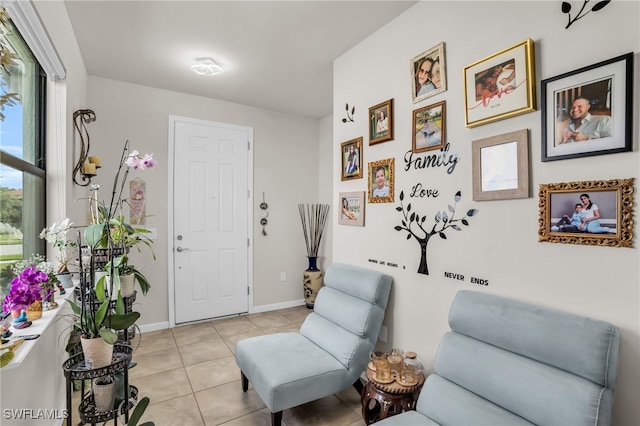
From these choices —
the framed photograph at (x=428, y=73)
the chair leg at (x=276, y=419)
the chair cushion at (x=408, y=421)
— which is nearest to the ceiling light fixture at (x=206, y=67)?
the framed photograph at (x=428, y=73)

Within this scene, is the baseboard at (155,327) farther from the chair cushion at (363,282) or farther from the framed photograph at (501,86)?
the framed photograph at (501,86)

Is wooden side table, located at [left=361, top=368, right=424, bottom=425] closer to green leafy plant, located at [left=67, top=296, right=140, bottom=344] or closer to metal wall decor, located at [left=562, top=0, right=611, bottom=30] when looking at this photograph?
green leafy plant, located at [left=67, top=296, right=140, bottom=344]

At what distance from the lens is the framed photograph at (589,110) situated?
1218mm

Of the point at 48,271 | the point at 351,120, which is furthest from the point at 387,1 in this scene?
the point at 48,271

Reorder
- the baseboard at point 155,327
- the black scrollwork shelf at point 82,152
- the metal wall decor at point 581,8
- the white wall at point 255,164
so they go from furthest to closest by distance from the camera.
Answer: the baseboard at point 155,327 < the white wall at point 255,164 < the black scrollwork shelf at point 82,152 < the metal wall decor at point 581,8

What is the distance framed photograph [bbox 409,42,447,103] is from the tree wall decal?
0.65m

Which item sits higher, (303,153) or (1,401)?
(303,153)

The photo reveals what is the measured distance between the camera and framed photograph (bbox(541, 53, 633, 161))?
1.22 meters

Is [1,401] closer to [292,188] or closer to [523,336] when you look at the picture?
[523,336]

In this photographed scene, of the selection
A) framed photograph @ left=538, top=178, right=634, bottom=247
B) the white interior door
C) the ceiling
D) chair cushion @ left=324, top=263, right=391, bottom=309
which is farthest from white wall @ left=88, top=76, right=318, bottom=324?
framed photograph @ left=538, top=178, right=634, bottom=247

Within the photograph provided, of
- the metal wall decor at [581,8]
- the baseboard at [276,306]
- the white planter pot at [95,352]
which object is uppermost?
the metal wall decor at [581,8]

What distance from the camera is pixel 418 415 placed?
1.51m

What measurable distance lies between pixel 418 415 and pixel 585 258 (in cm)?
101

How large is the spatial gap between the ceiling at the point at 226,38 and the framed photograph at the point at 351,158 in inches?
31.5
